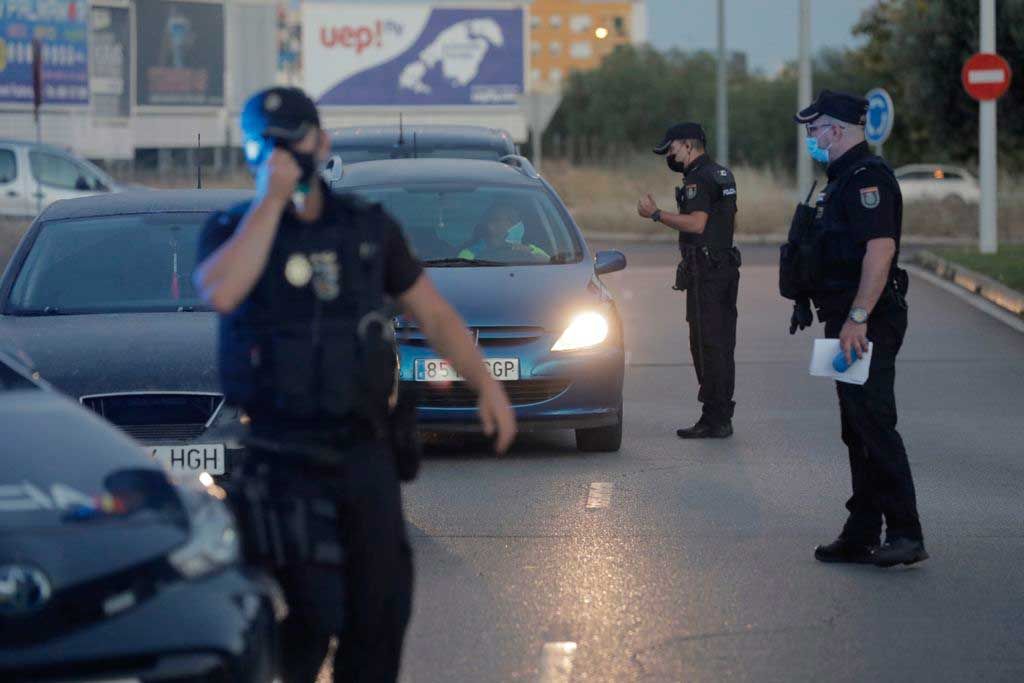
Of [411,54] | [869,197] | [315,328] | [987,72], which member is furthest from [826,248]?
[411,54]

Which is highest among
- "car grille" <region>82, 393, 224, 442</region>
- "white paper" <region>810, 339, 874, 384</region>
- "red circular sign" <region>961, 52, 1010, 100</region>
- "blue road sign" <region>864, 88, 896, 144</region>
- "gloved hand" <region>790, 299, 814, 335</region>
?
"red circular sign" <region>961, 52, 1010, 100</region>

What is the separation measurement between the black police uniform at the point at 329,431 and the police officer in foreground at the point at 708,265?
274 inches

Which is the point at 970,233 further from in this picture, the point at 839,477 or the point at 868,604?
the point at 868,604

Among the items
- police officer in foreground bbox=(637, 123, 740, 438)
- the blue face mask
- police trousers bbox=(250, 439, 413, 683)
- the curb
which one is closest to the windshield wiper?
police officer in foreground bbox=(637, 123, 740, 438)

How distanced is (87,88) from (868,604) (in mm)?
50475

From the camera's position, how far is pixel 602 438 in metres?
11.0

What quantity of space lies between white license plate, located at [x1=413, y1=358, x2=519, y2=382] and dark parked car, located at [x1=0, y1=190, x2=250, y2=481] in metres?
1.35

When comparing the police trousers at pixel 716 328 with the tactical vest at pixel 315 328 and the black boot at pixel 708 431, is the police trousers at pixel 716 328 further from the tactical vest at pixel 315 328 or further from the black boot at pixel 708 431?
the tactical vest at pixel 315 328

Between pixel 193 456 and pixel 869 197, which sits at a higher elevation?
pixel 869 197

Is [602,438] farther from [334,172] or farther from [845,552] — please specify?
[845,552]

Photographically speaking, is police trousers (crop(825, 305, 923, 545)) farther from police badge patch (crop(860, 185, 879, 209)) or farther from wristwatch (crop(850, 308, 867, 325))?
police badge patch (crop(860, 185, 879, 209))

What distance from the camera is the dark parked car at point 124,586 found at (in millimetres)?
4223

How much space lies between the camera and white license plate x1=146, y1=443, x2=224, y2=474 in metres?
7.86

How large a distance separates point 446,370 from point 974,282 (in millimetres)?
13220
